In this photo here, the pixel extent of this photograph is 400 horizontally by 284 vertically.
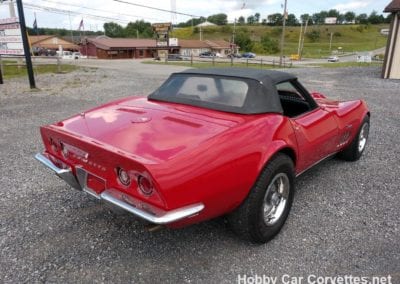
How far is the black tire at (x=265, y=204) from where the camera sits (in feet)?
8.13

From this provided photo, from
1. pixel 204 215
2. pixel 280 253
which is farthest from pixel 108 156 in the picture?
pixel 280 253

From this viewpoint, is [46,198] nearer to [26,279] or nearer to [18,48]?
[26,279]

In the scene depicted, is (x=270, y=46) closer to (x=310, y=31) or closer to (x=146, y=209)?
(x=310, y=31)

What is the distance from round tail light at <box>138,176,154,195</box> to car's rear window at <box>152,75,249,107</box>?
3.84ft

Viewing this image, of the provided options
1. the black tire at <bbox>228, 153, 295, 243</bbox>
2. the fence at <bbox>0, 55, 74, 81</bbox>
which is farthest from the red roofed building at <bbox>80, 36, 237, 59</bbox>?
Result: the black tire at <bbox>228, 153, 295, 243</bbox>

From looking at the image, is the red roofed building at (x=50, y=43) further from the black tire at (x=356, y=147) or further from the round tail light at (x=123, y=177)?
the round tail light at (x=123, y=177)

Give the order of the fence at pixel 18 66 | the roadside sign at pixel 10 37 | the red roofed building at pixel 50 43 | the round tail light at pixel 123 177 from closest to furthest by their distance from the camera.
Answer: the round tail light at pixel 123 177 < the roadside sign at pixel 10 37 < the fence at pixel 18 66 < the red roofed building at pixel 50 43

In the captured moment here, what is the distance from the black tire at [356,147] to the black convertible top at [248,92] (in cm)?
163

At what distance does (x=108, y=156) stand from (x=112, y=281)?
900 millimetres

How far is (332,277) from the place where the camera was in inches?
93.6

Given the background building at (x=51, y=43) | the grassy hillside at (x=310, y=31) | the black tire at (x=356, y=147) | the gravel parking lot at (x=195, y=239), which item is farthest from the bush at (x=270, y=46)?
the gravel parking lot at (x=195, y=239)

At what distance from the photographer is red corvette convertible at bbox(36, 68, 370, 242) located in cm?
208

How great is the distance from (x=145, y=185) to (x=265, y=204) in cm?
113

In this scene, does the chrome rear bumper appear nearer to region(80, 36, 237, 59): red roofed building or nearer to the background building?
region(80, 36, 237, 59): red roofed building
